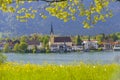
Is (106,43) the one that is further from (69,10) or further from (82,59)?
(69,10)

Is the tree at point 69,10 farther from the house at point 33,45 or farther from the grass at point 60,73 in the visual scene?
the house at point 33,45

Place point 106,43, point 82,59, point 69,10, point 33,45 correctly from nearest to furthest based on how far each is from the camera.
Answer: point 69,10
point 82,59
point 106,43
point 33,45

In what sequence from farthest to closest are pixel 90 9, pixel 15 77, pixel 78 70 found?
pixel 90 9, pixel 78 70, pixel 15 77

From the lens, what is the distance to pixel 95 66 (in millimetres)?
12633

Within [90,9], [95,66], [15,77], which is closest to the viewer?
[15,77]

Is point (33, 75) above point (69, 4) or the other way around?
the other way around

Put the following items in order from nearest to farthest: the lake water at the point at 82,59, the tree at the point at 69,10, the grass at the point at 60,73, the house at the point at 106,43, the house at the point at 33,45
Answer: the lake water at the point at 82,59, the grass at the point at 60,73, the tree at the point at 69,10, the house at the point at 106,43, the house at the point at 33,45

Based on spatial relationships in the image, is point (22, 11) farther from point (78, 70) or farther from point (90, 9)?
point (78, 70)

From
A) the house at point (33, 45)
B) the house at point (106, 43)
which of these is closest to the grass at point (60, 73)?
the house at point (106, 43)

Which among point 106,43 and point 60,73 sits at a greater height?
point 60,73

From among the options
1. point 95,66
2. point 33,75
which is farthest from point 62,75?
point 95,66

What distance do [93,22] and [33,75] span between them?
3.51 meters

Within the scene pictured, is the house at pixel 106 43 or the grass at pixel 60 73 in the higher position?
the grass at pixel 60 73

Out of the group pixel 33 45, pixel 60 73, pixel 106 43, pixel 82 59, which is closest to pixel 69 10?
pixel 82 59
